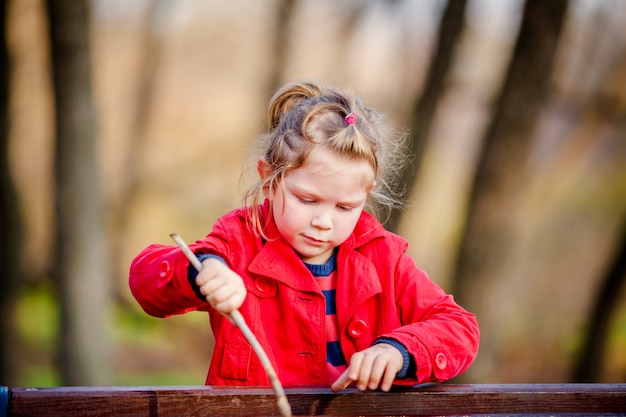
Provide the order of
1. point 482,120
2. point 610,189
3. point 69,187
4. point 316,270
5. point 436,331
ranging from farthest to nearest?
point 482,120 → point 610,189 → point 69,187 → point 316,270 → point 436,331

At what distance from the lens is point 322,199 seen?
7.06 feet

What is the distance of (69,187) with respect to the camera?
613 cm

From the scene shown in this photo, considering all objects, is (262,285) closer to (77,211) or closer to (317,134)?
(317,134)

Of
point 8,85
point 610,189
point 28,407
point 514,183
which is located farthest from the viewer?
point 610,189

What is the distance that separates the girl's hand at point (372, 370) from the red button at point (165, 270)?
51 centimetres

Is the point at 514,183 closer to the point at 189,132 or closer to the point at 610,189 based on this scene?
the point at 610,189

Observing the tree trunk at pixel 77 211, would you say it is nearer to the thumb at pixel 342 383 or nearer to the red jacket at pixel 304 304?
the red jacket at pixel 304 304

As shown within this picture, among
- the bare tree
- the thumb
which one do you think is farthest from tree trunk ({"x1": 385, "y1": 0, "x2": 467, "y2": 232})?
the bare tree

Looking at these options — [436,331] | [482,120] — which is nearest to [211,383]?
[436,331]

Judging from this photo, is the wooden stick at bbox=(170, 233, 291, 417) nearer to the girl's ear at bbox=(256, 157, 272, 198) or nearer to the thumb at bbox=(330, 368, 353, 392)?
the thumb at bbox=(330, 368, 353, 392)

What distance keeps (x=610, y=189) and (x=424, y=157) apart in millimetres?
5757

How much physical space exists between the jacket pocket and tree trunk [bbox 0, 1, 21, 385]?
240 inches

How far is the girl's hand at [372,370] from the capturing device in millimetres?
1862

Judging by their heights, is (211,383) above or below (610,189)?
above
